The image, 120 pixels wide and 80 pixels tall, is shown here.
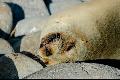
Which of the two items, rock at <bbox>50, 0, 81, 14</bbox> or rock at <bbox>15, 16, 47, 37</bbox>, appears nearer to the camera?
rock at <bbox>15, 16, 47, 37</bbox>

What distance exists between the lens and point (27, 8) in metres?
8.34

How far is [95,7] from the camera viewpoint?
17.7 feet

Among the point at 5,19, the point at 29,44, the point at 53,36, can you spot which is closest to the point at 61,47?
the point at 53,36

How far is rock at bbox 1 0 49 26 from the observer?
814 cm

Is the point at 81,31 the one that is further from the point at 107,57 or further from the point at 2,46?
the point at 2,46

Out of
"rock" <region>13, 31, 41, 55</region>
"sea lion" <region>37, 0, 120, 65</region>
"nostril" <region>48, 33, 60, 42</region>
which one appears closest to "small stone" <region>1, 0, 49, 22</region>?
"rock" <region>13, 31, 41, 55</region>

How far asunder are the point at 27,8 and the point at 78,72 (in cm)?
448

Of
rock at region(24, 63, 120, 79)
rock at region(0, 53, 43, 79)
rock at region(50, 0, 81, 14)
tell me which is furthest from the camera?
rock at region(50, 0, 81, 14)

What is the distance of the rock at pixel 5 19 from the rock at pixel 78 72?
310cm

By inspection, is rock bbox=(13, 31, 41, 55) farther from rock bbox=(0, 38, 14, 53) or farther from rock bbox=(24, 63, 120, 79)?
rock bbox=(24, 63, 120, 79)

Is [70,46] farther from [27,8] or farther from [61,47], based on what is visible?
[27,8]

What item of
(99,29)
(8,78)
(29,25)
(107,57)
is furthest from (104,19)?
(29,25)

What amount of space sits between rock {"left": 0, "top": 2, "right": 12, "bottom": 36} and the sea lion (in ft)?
6.76

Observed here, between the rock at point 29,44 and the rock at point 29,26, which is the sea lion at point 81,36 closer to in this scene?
the rock at point 29,44
